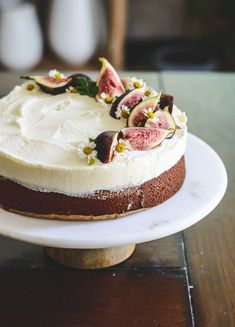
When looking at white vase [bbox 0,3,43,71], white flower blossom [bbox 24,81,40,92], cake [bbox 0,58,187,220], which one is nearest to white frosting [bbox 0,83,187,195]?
cake [bbox 0,58,187,220]

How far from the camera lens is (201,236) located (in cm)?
143

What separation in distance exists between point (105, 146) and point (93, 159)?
0.12ft

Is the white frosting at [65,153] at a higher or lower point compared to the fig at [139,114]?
lower

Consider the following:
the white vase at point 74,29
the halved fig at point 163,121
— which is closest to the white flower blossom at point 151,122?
the halved fig at point 163,121

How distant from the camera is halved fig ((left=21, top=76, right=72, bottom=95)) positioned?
1.55 meters

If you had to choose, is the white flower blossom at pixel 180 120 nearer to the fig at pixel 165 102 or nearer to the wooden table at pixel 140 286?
the fig at pixel 165 102

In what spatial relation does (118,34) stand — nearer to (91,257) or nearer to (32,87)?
(32,87)

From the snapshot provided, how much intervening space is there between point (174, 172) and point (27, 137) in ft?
1.06

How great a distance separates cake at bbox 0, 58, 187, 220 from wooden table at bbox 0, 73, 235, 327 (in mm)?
148

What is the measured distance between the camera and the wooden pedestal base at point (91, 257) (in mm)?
1339

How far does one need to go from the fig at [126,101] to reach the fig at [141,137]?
0.11 m

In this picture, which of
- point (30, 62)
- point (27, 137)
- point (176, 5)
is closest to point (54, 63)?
point (30, 62)

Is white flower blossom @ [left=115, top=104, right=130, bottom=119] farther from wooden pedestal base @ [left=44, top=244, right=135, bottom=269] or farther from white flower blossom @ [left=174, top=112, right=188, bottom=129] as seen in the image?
wooden pedestal base @ [left=44, top=244, right=135, bottom=269]

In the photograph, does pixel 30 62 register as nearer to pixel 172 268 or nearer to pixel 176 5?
pixel 176 5
